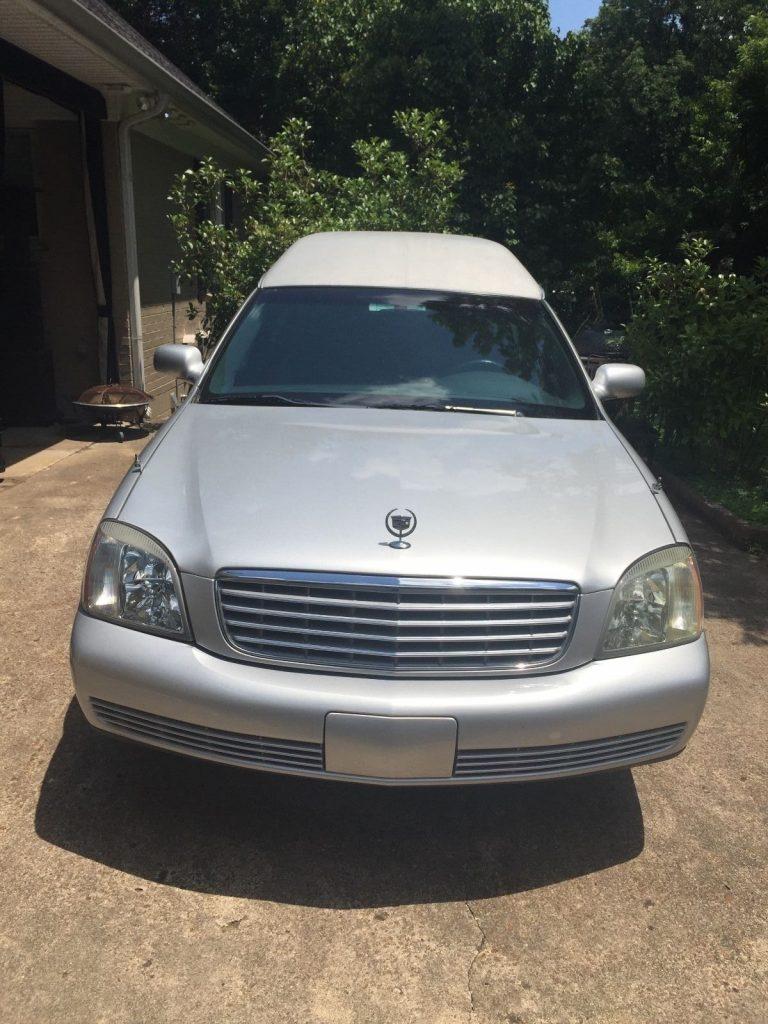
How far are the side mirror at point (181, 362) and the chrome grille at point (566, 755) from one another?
2385 mm

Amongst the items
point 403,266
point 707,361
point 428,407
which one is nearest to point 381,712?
A: point 428,407

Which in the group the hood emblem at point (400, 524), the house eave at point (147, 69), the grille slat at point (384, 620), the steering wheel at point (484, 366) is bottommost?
the grille slat at point (384, 620)

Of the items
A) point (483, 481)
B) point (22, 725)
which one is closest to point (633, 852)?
point (483, 481)

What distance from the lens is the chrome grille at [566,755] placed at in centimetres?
254

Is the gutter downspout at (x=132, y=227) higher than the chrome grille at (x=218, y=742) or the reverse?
higher

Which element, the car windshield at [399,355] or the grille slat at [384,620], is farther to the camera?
the car windshield at [399,355]

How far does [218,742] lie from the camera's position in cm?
257

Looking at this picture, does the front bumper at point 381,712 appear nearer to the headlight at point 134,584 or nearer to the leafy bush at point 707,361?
the headlight at point 134,584

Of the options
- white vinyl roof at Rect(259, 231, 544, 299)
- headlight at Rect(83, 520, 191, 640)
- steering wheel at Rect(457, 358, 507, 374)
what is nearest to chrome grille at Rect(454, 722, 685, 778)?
headlight at Rect(83, 520, 191, 640)

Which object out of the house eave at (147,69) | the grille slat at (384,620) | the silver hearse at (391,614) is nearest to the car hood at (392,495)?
the silver hearse at (391,614)

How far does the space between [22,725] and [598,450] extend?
2.40 meters

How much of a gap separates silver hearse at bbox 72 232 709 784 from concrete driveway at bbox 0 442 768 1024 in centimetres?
40

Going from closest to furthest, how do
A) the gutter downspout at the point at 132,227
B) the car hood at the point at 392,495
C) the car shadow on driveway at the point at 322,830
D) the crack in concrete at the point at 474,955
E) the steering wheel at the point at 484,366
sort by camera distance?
the crack in concrete at the point at 474,955 < the car hood at the point at 392,495 < the car shadow on driveway at the point at 322,830 < the steering wheel at the point at 484,366 < the gutter downspout at the point at 132,227

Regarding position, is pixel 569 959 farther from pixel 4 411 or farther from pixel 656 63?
pixel 656 63
